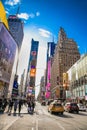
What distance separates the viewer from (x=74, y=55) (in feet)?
453

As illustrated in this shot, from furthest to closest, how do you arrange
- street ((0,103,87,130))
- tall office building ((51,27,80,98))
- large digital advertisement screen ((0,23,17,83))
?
tall office building ((51,27,80,98)) → large digital advertisement screen ((0,23,17,83)) → street ((0,103,87,130))

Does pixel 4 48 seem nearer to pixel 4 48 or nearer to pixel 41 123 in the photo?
pixel 4 48

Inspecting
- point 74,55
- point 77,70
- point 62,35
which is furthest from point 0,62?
point 62,35

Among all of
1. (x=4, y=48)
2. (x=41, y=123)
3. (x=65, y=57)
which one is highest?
(x=65, y=57)

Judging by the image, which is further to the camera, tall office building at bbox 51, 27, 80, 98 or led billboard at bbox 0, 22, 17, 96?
tall office building at bbox 51, 27, 80, 98

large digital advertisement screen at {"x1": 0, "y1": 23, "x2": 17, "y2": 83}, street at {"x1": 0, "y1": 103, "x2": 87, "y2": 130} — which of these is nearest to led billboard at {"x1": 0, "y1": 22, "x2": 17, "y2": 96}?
large digital advertisement screen at {"x1": 0, "y1": 23, "x2": 17, "y2": 83}

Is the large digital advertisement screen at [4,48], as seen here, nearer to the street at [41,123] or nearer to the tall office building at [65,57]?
the tall office building at [65,57]

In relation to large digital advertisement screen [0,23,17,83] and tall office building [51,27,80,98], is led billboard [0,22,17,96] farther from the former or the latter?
tall office building [51,27,80,98]

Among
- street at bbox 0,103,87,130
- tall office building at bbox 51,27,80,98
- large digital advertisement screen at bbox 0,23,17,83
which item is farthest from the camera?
tall office building at bbox 51,27,80,98

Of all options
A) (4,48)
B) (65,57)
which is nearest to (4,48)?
(4,48)

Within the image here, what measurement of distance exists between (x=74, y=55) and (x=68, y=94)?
56.0 m

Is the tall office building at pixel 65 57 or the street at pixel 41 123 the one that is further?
the tall office building at pixel 65 57

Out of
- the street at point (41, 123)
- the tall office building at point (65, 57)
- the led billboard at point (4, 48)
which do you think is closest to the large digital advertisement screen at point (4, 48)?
the led billboard at point (4, 48)

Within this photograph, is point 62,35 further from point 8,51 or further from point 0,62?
point 0,62
